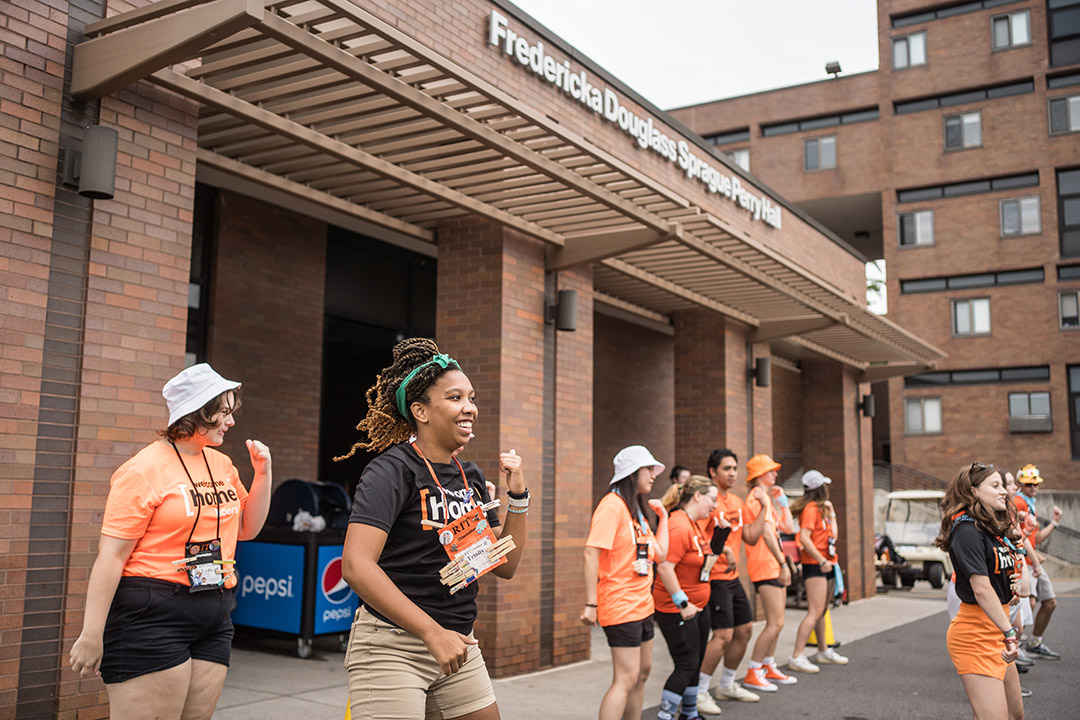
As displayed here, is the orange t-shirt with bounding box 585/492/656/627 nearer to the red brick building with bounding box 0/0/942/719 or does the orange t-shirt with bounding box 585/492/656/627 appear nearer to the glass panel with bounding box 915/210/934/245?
the red brick building with bounding box 0/0/942/719

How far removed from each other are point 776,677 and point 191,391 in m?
7.02

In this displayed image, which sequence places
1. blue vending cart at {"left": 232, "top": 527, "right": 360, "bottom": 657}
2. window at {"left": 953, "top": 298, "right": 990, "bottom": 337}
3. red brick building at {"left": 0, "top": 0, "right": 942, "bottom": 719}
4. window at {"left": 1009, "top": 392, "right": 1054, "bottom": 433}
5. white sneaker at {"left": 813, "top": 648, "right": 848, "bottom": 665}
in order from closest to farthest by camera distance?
red brick building at {"left": 0, "top": 0, "right": 942, "bottom": 719} < blue vending cart at {"left": 232, "top": 527, "right": 360, "bottom": 657} < white sneaker at {"left": 813, "top": 648, "right": 848, "bottom": 665} < window at {"left": 1009, "top": 392, "right": 1054, "bottom": 433} < window at {"left": 953, "top": 298, "right": 990, "bottom": 337}

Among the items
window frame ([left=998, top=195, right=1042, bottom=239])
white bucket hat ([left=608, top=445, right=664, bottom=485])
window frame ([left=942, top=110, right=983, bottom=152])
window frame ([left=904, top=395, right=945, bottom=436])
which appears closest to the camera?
white bucket hat ([left=608, top=445, right=664, bottom=485])

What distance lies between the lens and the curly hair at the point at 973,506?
5316mm

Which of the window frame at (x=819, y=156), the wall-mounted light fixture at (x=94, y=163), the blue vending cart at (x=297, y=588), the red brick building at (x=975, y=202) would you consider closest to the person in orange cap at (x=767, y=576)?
the blue vending cart at (x=297, y=588)

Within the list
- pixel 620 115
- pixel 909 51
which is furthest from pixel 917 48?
pixel 620 115

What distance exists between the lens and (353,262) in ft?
37.4

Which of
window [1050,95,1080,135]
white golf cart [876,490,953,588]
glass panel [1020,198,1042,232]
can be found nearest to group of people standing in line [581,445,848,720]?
white golf cart [876,490,953,588]

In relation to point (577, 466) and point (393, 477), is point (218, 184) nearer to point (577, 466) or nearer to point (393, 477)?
point (577, 466)

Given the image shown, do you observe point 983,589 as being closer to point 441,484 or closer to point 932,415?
point 441,484

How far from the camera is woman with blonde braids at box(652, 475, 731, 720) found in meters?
6.50

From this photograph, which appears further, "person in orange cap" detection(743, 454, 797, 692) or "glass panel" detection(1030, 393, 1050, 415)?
"glass panel" detection(1030, 393, 1050, 415)

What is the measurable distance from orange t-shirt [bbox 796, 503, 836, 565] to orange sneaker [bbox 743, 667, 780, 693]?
151cm

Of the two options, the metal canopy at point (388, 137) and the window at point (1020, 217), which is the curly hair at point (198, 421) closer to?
the metal canopy at point (388, 137)
